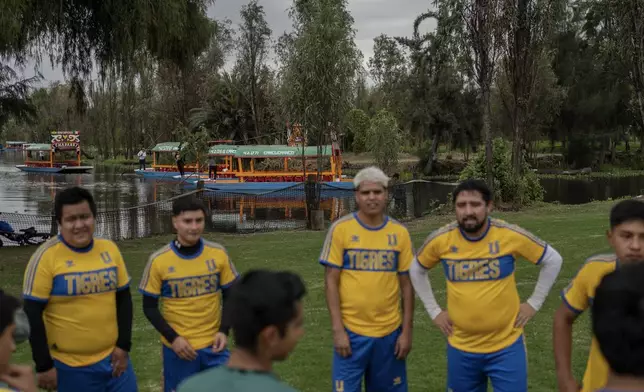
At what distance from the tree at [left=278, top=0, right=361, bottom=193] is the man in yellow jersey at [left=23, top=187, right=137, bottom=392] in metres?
19.4

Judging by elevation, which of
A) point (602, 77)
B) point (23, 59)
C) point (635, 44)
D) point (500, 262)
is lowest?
point (500, 262)

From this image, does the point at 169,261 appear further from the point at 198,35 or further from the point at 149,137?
the point at 149,137

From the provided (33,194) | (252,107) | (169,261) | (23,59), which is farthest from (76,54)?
(252,107)

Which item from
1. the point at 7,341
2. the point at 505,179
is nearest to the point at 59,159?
the point at 505,179

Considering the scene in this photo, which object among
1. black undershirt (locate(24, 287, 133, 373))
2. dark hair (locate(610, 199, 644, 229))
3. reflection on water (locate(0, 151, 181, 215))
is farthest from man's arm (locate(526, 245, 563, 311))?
reflection on water (locate(0, 151, 181, 215))

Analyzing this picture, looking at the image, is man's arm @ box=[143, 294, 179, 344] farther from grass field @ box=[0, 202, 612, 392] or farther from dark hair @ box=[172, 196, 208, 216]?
grass field @ box=[0, 202, 612, 392]

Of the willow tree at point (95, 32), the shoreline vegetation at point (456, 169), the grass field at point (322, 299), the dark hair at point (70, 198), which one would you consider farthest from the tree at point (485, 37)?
the shoreline vegetation at point (456, 169)

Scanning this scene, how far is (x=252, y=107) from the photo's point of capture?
5809 centimetres

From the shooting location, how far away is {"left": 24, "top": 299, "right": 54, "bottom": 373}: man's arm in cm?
391

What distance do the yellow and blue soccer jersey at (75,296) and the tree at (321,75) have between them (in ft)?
63.8

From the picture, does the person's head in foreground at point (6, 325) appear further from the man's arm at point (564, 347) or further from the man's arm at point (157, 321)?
the man's arm at point (564, 347)

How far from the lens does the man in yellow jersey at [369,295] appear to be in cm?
446

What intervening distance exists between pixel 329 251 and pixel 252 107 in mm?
54536

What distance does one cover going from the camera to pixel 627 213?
3.38 meters
